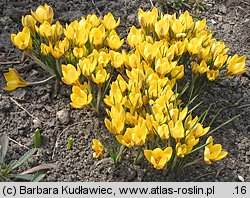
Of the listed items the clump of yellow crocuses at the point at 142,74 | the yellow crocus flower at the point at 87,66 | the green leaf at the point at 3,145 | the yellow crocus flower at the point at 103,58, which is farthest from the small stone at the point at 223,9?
the green leaf at the point at 3,145

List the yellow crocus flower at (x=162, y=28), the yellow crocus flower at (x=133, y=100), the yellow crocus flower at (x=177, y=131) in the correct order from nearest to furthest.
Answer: the yellow crocus flower at (x=177, y=131) < the yellow crocus flower at (x=133, y=100) < the yellow crocus flower at (x=162, y=28)

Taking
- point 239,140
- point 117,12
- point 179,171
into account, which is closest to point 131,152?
point 179,171

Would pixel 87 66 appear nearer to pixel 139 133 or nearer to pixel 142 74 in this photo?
pixel 142 74

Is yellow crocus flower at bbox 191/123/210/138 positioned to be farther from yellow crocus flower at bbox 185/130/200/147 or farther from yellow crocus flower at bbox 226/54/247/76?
yellow crocus flower at bbox 226/54/247/76

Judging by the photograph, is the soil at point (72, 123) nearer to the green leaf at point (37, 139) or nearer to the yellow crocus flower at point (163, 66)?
the green leaf at point (37, 139)

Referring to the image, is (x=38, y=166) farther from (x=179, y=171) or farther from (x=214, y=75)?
(x=214, y=75)

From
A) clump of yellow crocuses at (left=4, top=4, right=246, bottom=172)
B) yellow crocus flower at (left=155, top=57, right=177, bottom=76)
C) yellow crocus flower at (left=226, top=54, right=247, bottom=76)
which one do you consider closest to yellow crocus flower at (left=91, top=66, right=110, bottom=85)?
clump of yellow crocuses at (left=4, top=4, right=246, bottom=172)
